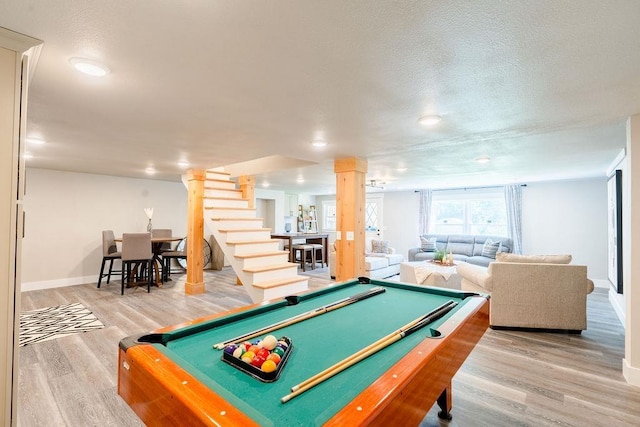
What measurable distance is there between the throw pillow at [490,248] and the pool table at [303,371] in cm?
567

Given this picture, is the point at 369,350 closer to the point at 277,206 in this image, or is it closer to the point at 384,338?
the point at 384,338

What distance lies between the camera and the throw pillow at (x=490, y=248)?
6.91 metres

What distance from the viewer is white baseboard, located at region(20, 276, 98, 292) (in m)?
5.57

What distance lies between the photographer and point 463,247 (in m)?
7.53

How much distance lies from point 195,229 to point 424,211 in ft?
19.9

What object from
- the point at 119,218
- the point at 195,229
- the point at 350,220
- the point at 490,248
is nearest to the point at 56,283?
the point at 119,218

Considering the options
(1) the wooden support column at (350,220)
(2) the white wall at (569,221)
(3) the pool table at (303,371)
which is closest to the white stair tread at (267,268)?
(1) the wooden support column at (350,220)

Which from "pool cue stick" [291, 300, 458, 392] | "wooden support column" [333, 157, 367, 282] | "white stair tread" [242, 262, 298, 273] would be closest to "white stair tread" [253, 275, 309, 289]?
"white stair tread" [242, 262, 298, 273]

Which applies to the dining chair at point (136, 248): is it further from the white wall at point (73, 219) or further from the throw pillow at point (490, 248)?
the throw pillow at point (490, 248)

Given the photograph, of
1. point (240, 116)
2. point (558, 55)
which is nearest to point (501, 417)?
point (558, 55)

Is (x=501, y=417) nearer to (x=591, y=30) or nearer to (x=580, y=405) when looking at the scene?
(x=580, y=405)

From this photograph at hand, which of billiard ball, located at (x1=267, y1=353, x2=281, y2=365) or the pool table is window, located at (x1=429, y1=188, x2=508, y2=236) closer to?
the pool table

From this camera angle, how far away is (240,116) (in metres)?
2.53

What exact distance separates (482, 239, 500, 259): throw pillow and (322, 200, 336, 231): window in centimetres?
527
